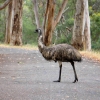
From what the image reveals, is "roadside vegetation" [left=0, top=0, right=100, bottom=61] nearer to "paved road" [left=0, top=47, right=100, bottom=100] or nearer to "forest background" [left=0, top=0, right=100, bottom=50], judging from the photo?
"forest background" [left=0, top=0, right=100, bottom=50]

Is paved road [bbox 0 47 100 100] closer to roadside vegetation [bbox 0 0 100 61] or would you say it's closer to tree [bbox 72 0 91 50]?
tree [bbox 72 0 91 50]

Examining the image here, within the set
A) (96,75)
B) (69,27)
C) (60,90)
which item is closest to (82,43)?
(96,75)

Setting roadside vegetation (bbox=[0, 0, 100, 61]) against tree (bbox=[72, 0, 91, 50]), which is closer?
tree (bbox=[72, 0, 91, 50])

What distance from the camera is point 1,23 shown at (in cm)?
6744

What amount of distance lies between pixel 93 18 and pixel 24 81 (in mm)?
36711

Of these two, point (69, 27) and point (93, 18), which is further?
point (69, 27)

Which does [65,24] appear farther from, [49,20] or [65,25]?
[49,20]

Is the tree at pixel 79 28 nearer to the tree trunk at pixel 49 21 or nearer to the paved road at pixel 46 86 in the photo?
the tree trunk at pixel 49 21

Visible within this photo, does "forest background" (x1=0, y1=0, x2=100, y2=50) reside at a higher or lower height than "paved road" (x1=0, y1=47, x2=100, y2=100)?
higher

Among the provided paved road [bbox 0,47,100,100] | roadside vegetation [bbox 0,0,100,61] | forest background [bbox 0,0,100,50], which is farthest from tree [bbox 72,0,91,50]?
paved road [bbox 0,47,100,100]

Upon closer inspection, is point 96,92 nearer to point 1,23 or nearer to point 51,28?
point 51,28

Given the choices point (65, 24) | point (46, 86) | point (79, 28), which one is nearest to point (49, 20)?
point (79, 28)

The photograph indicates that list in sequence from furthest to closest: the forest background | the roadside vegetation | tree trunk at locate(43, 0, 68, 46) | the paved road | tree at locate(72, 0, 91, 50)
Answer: the forest background
the roadside vegetation
tree trunk at locate(43, 0, 68, 46)
tree at locate(72, 0, 91, 50)
the paved road

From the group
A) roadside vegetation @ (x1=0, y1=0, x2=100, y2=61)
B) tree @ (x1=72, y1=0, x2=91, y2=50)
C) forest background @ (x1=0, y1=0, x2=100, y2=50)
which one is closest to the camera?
tree @ (x1=72, y1=0, x2=91, y2=50)
